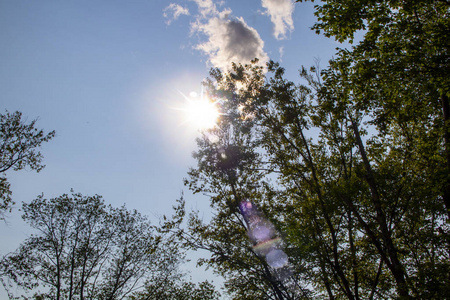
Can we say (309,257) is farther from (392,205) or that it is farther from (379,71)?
(379,71)

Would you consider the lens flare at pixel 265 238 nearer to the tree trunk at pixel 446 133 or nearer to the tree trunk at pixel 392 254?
the tree trunk at pixel 392 254

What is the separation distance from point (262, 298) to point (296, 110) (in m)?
13.2

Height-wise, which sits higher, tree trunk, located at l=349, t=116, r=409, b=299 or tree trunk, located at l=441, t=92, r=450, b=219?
tree trunk, located at l=441, t=92, r=450, b=219

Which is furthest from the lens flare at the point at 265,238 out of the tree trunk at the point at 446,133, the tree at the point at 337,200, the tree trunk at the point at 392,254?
the tree trunk at the point at 446,133

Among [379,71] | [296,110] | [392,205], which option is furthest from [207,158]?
[379,71]

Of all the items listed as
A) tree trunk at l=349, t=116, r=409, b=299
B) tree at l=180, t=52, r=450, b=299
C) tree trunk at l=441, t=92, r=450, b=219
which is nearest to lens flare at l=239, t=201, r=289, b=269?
tree at l=180, t=52, r=450, b=299

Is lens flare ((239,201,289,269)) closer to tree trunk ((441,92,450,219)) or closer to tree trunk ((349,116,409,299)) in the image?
tree trunk ((349,116,409,299))

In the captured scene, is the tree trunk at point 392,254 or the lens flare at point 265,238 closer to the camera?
the tree trunk at point 392,254

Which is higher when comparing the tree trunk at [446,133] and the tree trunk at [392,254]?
the tree trunk at [446,133]

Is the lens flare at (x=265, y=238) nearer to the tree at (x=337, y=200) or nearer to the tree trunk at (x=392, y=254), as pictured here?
the tree at (x=337, y=200)

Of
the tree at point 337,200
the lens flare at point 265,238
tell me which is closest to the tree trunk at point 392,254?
the tree at point 337,200

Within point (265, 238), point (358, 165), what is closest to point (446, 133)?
point (358, 165)

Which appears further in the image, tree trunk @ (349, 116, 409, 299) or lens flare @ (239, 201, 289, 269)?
lens flare @ (239, 201, 289, 269)

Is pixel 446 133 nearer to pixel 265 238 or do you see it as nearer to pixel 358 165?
pixel 358 165
